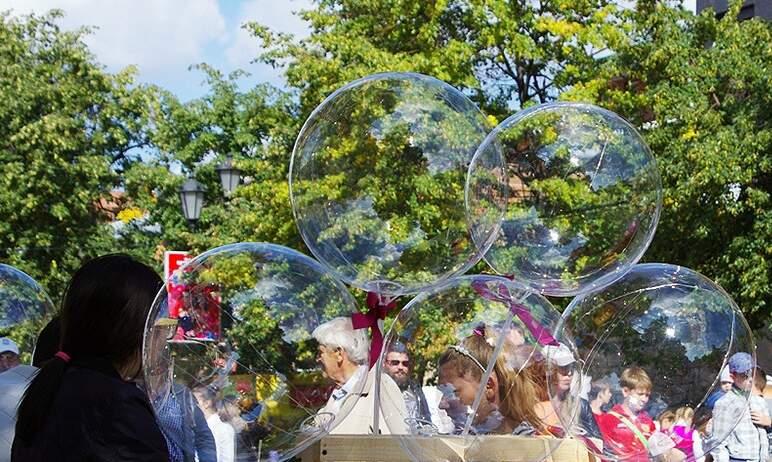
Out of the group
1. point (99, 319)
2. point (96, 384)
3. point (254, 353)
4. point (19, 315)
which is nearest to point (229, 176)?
point (19, 315)

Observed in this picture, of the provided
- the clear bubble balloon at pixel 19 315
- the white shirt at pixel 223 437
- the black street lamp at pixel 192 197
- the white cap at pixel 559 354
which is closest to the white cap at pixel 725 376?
the white cap at pixel 559 354

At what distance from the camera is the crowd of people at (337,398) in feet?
9.91

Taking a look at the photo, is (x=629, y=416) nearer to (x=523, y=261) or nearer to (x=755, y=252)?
(x=523, y=261)

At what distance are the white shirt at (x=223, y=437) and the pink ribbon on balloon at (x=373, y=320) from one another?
23.3 inches

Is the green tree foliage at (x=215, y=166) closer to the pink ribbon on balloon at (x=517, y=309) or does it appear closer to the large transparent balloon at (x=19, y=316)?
the large transparent balloon at (x=19, y=316)

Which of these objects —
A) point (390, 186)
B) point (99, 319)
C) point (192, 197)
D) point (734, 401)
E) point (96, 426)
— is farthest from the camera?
point (192, 197)

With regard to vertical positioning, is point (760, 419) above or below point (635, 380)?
below

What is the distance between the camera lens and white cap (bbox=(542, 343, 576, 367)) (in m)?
4.21

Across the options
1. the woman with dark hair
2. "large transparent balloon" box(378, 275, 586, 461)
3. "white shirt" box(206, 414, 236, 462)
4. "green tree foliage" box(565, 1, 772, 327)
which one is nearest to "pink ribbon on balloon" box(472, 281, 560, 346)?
"large transparent balloon" box(378, 275, 586, 461)

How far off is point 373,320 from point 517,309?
0.54m

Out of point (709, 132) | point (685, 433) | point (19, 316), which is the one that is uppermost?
point (709, 132)

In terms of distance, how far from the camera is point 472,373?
4004 mm

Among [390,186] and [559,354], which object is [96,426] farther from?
[559,354]

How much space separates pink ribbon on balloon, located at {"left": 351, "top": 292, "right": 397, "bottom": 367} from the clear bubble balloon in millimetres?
1989
